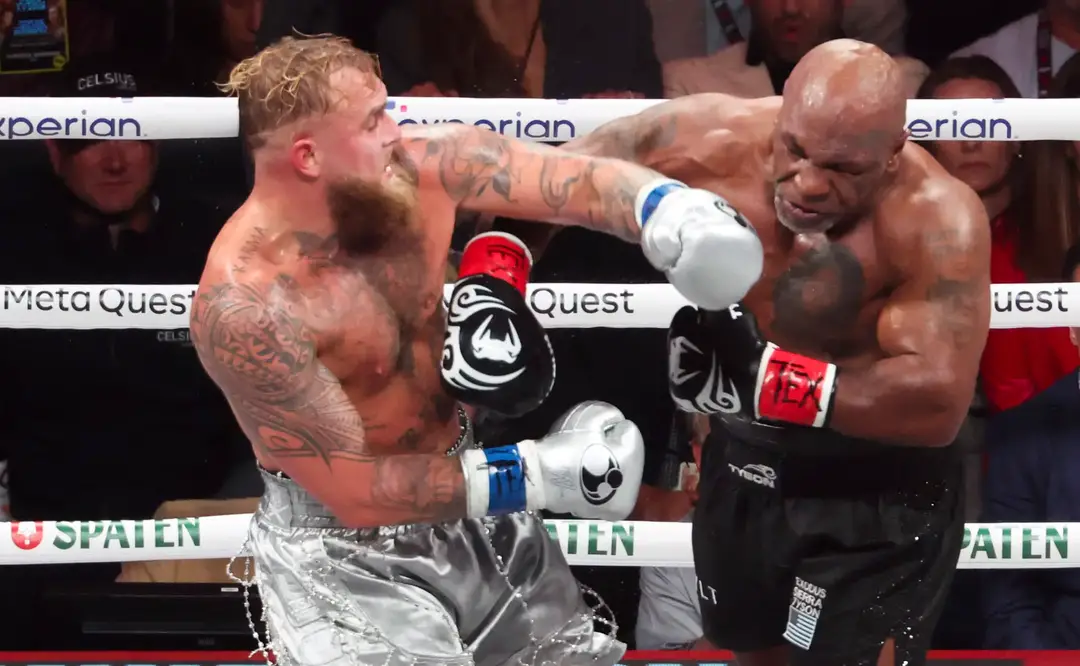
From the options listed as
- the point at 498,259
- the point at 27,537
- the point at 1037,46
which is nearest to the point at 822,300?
the point at 498,259

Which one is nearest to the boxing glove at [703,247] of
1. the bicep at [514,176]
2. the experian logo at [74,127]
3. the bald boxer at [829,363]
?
the bicep at [514,176]

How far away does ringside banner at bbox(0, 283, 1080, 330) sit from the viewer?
233 centimetres

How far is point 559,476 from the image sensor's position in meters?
1.70

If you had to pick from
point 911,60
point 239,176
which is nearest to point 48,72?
point 239,176

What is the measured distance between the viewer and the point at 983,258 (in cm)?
193

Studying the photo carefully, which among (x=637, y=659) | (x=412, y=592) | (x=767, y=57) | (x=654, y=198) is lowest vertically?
(x=637, y=659)

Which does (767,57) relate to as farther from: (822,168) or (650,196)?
(650,196)

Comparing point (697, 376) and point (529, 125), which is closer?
point (697, 376)

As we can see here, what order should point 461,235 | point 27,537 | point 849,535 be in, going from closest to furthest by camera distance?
point 849,535 → point 27,537 → point 461,235

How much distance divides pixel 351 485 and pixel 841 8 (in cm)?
158

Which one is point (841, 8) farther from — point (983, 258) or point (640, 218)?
point (640, 218)

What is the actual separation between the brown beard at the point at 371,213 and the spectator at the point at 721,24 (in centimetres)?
117

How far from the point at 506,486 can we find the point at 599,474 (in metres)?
0.11

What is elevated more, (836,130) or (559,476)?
(836,130)
